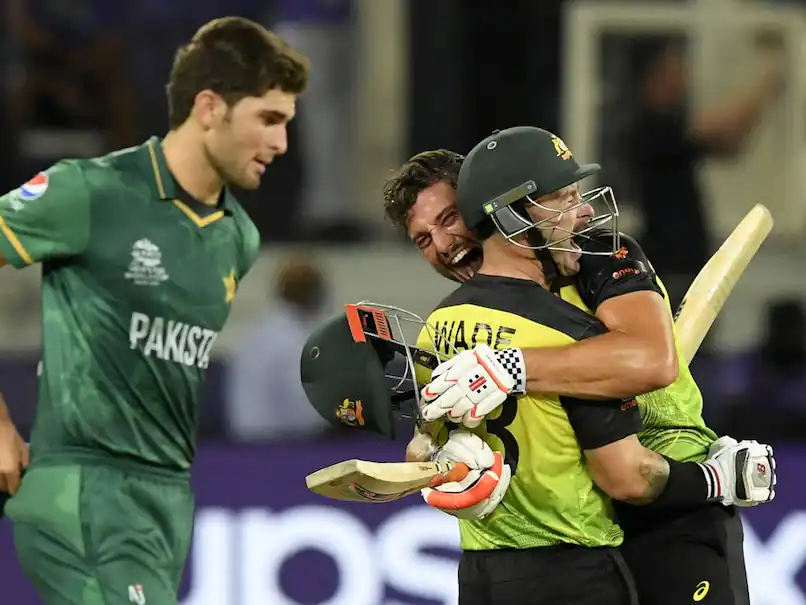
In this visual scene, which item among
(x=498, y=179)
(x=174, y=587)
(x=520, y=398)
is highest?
(x=498, y=179)

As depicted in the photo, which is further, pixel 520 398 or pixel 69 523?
pixel 69 523

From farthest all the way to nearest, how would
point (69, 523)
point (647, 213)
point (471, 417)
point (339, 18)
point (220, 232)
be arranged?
point (339, 18) < point (647, 213) < point (220, 232) < point (69, 523) < point (471, 417)

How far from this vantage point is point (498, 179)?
3.31 metres

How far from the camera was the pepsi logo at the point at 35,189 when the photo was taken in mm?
4031

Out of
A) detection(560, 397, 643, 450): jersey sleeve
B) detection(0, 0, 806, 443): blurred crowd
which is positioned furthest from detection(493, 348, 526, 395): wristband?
detection(0, 0, 806, 443): blurred crowd

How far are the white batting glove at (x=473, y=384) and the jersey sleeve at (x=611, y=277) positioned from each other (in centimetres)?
24

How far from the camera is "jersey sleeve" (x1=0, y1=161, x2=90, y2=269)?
4.00 m

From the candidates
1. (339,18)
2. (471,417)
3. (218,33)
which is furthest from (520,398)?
(339,18)

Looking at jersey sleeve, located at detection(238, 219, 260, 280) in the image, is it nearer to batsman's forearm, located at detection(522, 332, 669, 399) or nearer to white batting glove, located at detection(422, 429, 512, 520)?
white batting glove, located at detection(422, 429, 512, 520)

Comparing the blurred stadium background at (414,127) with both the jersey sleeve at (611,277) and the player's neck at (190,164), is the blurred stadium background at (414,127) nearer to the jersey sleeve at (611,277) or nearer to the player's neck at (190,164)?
the player's neck at (190,164)

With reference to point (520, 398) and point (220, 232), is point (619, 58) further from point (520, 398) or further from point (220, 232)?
point (520, 398)

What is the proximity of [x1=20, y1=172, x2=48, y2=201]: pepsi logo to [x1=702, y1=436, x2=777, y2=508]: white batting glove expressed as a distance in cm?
175

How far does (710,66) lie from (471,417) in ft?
22.4

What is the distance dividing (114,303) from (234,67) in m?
0.72
